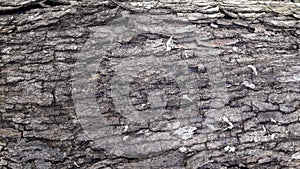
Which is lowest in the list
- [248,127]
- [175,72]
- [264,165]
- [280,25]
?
[264,165]

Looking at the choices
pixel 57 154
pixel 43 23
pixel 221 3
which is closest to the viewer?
pixel 57 154

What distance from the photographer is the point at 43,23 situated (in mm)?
2016

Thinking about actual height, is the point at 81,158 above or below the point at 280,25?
below

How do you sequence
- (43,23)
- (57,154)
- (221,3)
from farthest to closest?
(221,3), (43,23), (57,154)

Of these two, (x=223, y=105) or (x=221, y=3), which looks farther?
(x=221, y=3)

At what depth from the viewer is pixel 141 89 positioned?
1.93 meters

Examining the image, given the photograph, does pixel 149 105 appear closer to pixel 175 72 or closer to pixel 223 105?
pixel 175 72

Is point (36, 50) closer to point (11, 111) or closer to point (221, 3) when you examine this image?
point (11, 111)

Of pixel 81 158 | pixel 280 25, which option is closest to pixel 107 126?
pixel 81 158

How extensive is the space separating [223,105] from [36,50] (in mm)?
816

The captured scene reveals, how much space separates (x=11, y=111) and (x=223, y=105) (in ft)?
2.84

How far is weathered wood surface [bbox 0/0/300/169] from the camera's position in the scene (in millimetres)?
1882

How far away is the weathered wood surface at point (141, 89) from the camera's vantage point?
1.88m

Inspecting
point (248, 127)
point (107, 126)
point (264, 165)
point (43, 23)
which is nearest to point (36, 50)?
point (43, 23)
